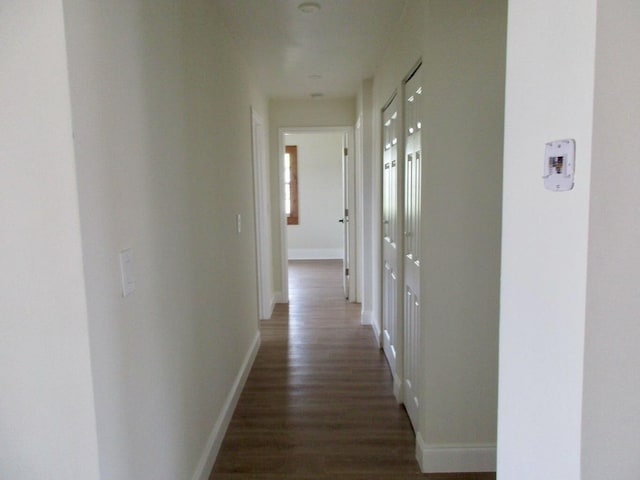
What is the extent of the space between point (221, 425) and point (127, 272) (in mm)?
1511

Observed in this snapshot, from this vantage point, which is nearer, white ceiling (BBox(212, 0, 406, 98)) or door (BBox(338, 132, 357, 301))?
white ceiling (BBox(212, 0, 406, 98))

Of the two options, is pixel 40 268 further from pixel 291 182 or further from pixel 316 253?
pixel 316 253

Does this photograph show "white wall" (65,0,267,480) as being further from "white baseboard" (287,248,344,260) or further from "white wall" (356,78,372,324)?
"white baseboard" (287,248,344,260)

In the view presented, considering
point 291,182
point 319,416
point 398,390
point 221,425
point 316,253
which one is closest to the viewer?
point 221,425

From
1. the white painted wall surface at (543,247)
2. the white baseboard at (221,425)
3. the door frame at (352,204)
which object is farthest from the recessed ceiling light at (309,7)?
the door frame at (352,204)

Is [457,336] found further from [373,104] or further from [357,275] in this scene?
[357,275]

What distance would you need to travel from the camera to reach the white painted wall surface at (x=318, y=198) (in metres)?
8.55

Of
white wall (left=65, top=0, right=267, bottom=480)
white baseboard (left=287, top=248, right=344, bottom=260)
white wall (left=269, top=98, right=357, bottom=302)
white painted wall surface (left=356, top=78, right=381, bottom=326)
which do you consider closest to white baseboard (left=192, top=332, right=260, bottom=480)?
white wall (left=65, top=0, right=267, bottom=480)

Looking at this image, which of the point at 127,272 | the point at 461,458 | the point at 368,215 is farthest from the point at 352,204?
the point at 127,272

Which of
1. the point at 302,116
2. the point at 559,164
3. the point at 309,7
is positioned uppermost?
the point at 309,7

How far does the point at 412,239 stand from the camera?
8.09 ft

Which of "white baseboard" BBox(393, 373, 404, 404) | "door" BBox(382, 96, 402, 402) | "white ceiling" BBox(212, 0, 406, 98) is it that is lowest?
"white baseboard" BBox(393, 373, 404, 404)

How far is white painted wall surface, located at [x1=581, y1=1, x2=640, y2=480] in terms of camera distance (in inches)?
29.3

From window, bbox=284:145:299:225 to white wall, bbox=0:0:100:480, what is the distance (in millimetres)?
7527
